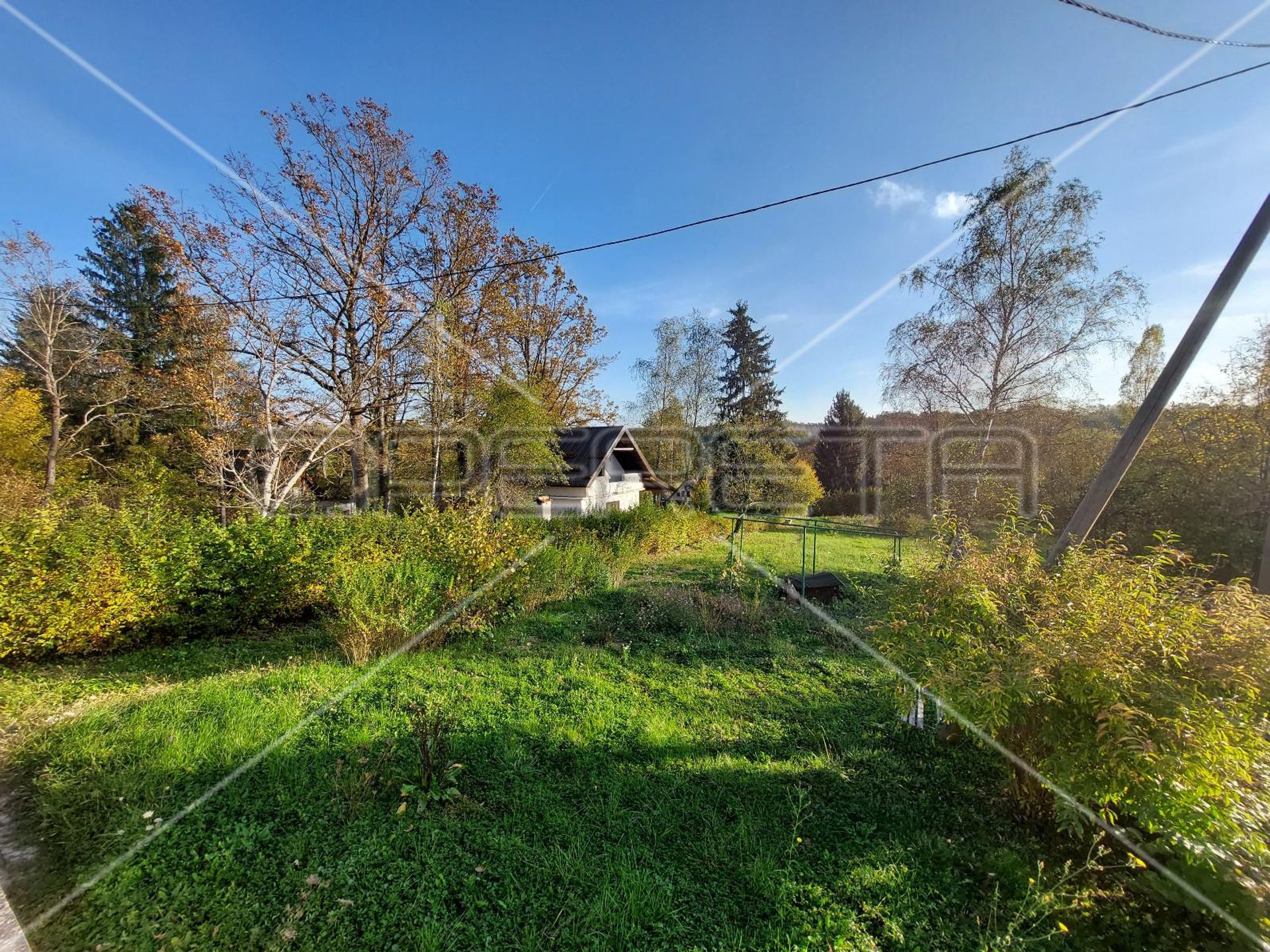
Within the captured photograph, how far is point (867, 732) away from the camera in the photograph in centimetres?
374

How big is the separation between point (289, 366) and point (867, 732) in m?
14.3

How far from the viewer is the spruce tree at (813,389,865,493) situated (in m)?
28.6

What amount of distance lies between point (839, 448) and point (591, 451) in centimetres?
2106

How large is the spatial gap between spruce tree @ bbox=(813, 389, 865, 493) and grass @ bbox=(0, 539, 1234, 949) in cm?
2696

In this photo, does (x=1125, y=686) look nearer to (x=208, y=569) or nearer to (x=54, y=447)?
(x=208, y=569)

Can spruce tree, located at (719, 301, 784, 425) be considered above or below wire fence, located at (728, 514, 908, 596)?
above

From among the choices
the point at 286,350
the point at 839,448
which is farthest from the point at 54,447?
the point at 839,448

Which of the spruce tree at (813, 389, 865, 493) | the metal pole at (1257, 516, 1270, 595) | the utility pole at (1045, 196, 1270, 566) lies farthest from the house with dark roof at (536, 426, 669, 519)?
the spruce tree at (813, 389, 865, 493)

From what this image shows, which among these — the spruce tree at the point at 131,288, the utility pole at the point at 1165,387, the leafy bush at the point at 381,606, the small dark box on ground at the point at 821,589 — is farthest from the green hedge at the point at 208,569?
the spruce tree at the point at 131,288

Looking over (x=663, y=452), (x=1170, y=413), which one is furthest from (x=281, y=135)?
(x=1170, y=413)

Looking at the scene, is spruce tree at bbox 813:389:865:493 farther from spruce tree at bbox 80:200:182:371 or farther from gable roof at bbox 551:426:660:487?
spruce tree at bbox 80:200:182:371

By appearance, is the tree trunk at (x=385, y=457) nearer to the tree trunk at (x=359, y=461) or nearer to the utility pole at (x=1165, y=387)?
the tree trunk at (x=359, y=461)

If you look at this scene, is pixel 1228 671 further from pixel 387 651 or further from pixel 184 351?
pixel 184 351

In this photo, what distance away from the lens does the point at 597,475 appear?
1554cm
